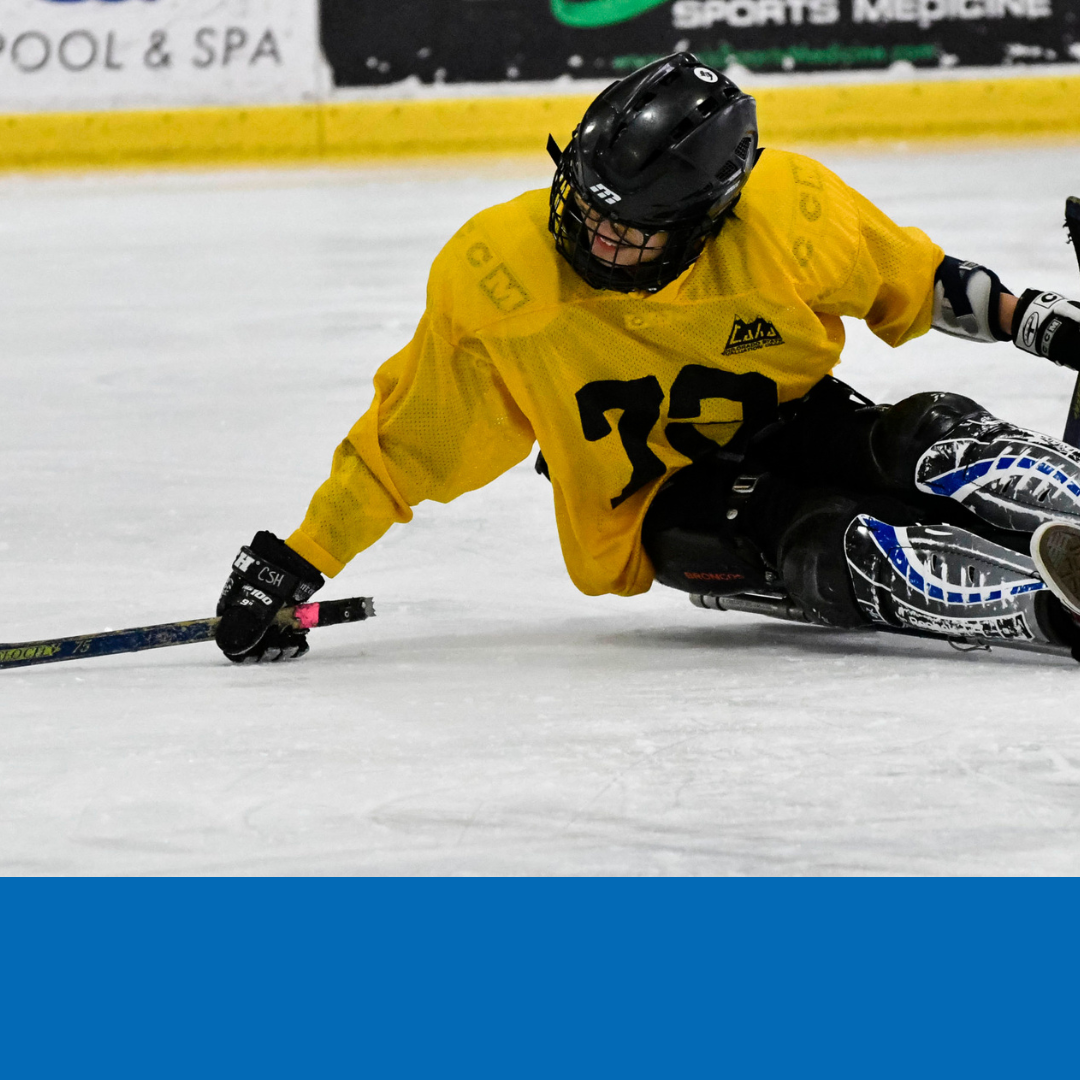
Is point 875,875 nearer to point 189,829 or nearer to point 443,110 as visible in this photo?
point 189,829

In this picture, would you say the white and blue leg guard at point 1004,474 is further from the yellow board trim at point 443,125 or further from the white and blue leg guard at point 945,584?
the yellow board trim at point 443,125

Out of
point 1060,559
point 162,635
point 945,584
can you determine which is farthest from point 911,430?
point 162,635

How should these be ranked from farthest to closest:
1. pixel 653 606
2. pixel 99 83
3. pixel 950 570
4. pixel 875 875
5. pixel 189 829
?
pixel 99 83 → pixel 653 606 → pixel 950 570 → pixel 189 829 → pixel 875 875

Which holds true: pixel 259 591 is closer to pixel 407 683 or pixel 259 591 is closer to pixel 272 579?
pixel 272 579

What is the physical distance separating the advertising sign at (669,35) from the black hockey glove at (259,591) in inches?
177

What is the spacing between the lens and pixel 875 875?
1407 mm

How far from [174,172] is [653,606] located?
170 inches

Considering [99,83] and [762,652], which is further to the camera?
[99,83]

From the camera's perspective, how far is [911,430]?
2225mm

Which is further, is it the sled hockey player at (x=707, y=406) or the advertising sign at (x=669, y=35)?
the advertising sign at (x=669, y=35)

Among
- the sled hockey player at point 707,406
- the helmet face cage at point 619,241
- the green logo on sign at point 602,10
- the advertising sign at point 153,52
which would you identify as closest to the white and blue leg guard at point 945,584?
the sled hockey player at point 707,406

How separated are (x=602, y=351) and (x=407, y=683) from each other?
543 mm

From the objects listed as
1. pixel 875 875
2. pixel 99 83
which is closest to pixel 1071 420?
pixel 875 875

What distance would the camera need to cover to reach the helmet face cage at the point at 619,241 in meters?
2.08
